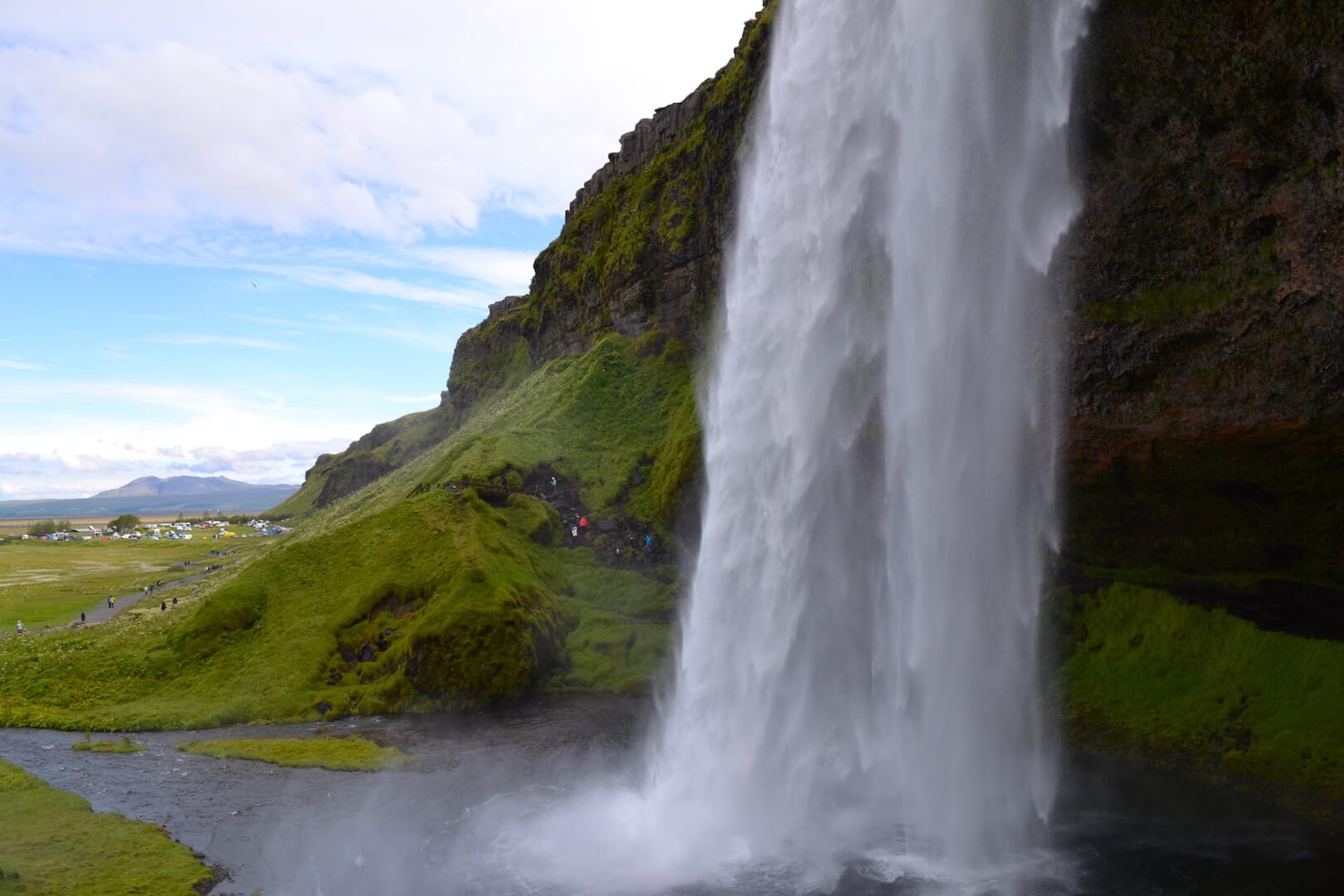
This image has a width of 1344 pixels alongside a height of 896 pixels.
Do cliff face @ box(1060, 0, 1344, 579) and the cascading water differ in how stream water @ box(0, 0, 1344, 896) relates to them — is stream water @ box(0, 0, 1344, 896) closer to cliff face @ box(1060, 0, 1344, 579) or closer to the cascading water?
the cascading water

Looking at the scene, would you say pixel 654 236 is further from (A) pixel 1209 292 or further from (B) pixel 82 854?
(B) pixel 82 854

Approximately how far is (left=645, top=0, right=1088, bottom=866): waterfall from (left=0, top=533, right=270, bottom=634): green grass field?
4013 cm

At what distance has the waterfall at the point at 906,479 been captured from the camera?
20.8 meters

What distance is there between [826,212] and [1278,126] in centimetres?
1078

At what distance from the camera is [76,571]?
75.8 meters

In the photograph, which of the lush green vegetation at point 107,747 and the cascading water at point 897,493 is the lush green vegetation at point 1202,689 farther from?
the lush green vegetation at point 107,747

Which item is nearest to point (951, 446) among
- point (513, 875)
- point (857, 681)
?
point (857, 681)

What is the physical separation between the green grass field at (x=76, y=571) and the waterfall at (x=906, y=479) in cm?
4013

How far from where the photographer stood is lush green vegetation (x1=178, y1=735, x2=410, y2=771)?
23.8m

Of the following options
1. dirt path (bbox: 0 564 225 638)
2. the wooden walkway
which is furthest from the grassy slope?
dirt path (bbox: 0 564 225 638)

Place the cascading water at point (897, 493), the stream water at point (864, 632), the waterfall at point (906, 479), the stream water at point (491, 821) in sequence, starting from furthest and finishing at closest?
the waterfall at point (906, 479) → the cascading water at point (897, 493) → the stream water at point (864, 632) → the stream water at point (491, 821)

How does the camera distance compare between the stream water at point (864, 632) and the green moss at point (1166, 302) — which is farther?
the green moss at point (1166, 302)

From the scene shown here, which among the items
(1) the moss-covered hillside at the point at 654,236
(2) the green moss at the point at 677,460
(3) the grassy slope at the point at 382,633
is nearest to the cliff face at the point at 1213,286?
(2) the green moss at the point at 677,460

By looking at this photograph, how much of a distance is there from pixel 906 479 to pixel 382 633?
20.4 metres
